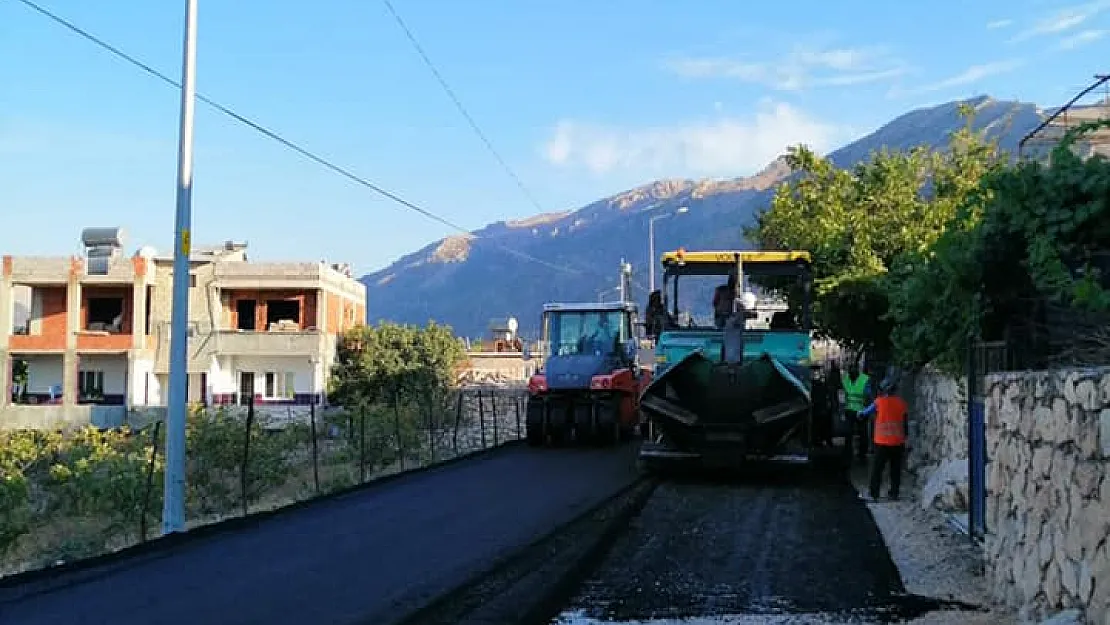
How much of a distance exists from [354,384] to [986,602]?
43.5 metres

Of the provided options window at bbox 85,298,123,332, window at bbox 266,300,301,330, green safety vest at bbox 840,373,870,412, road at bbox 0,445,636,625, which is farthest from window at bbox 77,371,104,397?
green safety vest at bbox 840,373,870,412

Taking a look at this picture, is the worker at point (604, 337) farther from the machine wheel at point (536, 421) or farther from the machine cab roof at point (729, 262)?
the machine cab roof at point (729, 262)

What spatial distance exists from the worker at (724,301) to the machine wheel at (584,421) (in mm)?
4963

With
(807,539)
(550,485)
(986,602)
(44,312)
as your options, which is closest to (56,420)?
(44,312)

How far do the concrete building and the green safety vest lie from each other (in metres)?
34.3

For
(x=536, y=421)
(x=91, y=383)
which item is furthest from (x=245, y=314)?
(x=536, y=421)

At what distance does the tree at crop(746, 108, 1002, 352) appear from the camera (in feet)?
63.2

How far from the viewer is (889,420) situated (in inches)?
516

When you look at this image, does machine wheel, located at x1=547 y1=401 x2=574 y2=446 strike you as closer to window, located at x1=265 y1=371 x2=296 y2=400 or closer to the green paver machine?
the green paver machine

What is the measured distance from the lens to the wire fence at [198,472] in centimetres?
1528

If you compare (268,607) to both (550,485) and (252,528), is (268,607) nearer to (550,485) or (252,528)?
(252,528)

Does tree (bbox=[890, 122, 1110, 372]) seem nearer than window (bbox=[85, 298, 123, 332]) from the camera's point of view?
Yes

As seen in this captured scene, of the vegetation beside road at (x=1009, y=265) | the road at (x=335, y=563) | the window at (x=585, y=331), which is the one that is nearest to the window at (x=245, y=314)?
the window at (x=585, y=331)

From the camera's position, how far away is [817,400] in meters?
17.5
